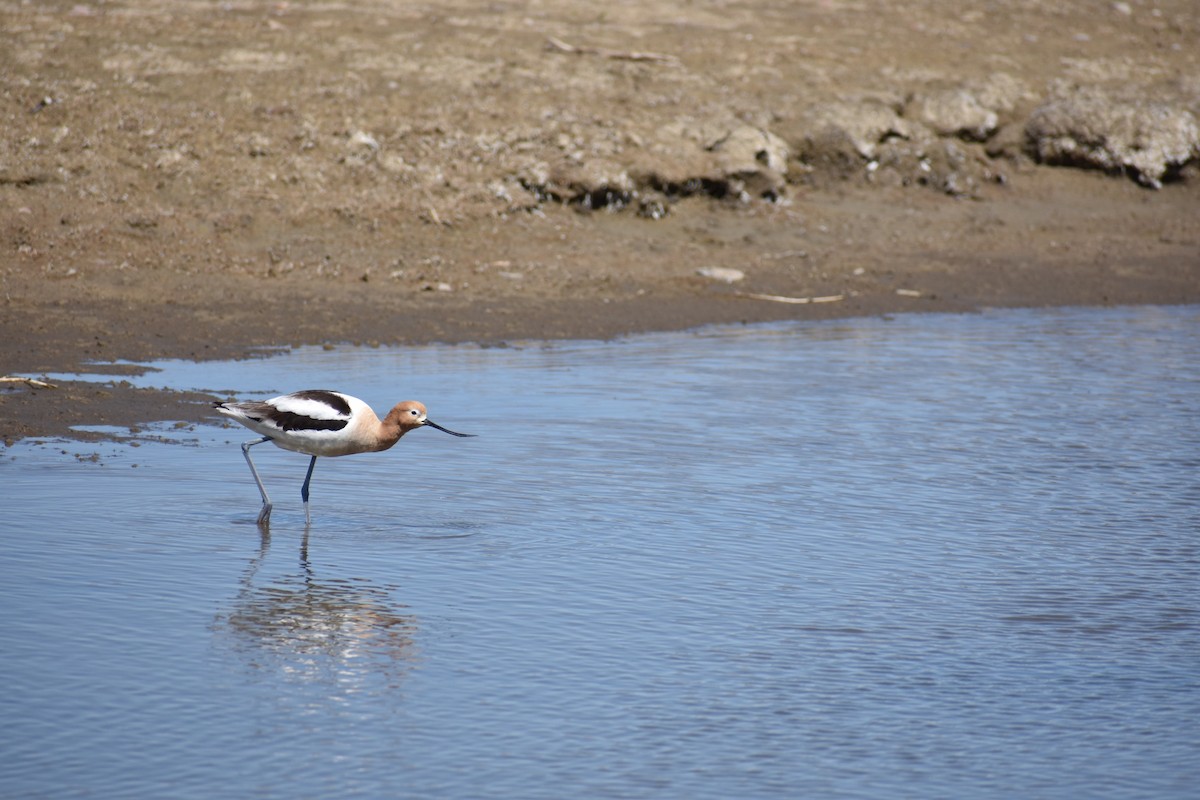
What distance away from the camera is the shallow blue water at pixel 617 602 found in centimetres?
542

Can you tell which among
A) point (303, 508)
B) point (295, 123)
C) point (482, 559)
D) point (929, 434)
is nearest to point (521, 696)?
point (482, 559)

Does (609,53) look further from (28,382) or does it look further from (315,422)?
(315,422)

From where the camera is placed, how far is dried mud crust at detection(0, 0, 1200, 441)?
15094mm

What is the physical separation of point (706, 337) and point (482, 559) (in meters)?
7.73

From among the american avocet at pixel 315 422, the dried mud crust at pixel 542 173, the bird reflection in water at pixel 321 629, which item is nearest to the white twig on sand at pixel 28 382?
the dried mud crust at pixel 542 173

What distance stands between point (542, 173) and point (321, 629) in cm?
1158

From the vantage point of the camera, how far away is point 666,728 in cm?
570

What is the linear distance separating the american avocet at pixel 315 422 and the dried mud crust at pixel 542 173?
2735 mm

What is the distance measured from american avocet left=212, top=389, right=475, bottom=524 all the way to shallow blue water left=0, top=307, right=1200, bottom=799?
0.41m

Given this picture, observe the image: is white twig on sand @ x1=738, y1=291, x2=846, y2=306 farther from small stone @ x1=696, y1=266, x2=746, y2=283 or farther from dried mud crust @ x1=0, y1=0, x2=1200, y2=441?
small stone @ x1=696, y1=266, x2=746, y2=283

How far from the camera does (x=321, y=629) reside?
22.4 feet

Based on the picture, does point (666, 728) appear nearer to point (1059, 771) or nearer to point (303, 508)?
point (1059, 771)

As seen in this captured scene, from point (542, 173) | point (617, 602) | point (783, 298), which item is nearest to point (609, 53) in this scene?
point (542, 173)

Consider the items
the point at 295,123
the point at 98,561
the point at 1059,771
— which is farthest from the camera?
the point at 295,123
